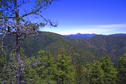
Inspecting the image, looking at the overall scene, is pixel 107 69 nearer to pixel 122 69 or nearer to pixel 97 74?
pixel 97 74

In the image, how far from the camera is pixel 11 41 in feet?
16.6

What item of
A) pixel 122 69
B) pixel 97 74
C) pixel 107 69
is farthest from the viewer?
pixel 122 69

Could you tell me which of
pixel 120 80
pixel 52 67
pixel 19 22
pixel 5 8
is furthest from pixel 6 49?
pixel 120 80

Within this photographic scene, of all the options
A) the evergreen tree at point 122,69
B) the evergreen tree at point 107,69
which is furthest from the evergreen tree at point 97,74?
the evergreen tree at point 122,69

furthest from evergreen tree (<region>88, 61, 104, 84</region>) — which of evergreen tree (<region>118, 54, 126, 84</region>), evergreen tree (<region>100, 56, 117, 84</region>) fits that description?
evergreen tree (<region>118, 54, 126, 84</region>)

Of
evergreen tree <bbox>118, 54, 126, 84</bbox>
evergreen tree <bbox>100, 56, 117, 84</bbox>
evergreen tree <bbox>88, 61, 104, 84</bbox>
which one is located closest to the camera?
evergreen tree <bbox>88, 61, 104, 84</bbox>

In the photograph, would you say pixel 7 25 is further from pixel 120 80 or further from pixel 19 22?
pixel 120 80

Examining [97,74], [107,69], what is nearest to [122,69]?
[107,69]

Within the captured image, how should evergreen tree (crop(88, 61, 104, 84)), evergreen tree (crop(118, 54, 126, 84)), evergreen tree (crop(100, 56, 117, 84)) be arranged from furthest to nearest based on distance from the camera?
evergreen tree (crop(118, 54, 126, 84))
evergreen tree (crop(100, 56, 117, 84))
evergreen tree (crop(88, 61, 104, 84))

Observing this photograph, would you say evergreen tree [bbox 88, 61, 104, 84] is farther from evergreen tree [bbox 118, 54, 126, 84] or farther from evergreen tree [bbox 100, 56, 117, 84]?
evergreen tree [bbox 118, 54, 126, 84]

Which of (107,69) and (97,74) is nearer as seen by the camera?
(97,74)

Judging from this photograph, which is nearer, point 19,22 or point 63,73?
point 19,22

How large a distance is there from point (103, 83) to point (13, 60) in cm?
2337

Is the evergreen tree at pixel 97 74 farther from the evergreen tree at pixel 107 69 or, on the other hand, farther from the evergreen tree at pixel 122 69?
the evergreen tree at pixel 122 69
